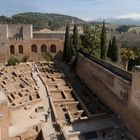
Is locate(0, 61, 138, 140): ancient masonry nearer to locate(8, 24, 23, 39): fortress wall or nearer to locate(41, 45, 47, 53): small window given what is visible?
locate(41, 45, 47, 53): small window

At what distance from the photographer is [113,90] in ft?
69.7

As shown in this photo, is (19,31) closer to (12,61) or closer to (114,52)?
(12,61)

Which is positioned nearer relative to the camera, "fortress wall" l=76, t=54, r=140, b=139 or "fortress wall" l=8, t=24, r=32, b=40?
"fortress wall" l=76, t=54, r=140, b=139

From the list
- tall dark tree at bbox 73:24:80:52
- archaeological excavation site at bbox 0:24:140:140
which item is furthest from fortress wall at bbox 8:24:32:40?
tall dark tree at bbox 73:24:80:52

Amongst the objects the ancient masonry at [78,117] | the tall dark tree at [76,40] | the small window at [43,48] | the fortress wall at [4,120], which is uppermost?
the tall dark tree at [76,40]

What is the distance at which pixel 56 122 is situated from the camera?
18672 millimetres

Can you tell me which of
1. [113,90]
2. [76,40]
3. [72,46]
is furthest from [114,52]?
[113,90]

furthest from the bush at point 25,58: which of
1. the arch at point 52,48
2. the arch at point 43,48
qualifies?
the arch at point 52,48

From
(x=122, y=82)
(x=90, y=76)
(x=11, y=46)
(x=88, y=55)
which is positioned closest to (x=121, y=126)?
(x=122, y=82)

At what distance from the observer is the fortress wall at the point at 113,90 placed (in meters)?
18.2

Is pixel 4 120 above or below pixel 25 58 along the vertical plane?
below

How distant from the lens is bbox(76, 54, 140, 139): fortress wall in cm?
1819

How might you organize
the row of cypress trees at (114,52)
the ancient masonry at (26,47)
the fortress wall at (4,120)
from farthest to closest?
the ancient masonry at (26,47)
the row of cypress trees at (114,52)
the fortress wall at (4,120)

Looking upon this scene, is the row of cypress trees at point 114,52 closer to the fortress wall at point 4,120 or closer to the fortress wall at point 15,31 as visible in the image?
the fortress wall at point 15,31
